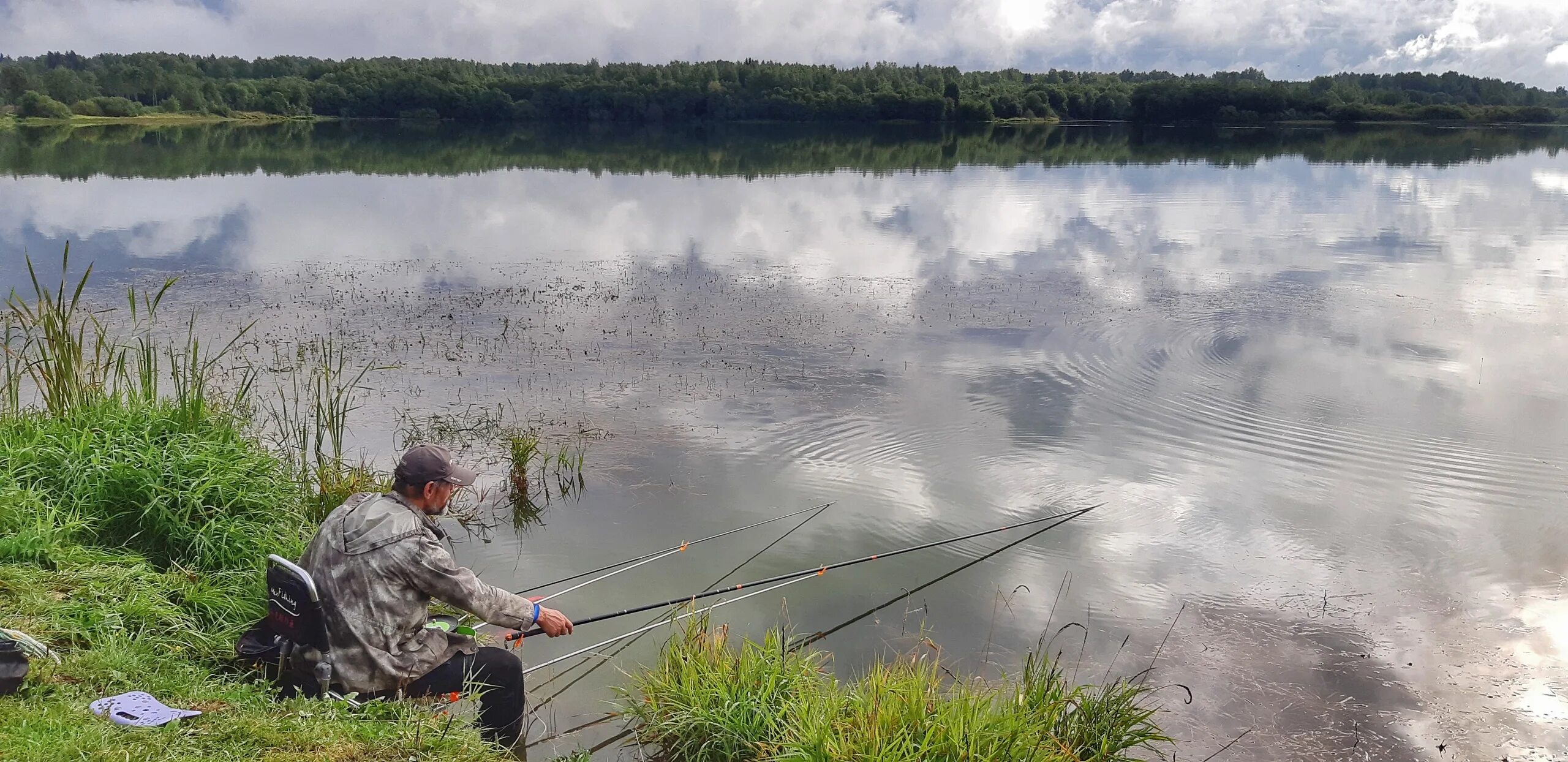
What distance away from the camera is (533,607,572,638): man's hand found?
15.4 ft

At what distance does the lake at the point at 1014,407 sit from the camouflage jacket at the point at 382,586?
109 cm

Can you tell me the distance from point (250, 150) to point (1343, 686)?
160 feet

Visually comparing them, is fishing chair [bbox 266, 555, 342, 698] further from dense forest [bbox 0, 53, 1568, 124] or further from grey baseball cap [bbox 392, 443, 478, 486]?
dense forest [bbox 0, 53, 1568, 124]

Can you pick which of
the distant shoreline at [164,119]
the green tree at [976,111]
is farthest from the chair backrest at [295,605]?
the green tree at [976,111]

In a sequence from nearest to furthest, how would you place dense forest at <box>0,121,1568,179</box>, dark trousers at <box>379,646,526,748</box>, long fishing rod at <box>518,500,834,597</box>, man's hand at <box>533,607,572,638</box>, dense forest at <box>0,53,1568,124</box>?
dark trousers at <box>379,646,526,748</box>
man's hand at <box>533,607,572,638</box>
long fishing rod at <box>518,500,834,597</box>
dense forest at <box>0,121,1568,179</box>
dense forest at <box>0,53,1568,124</box>

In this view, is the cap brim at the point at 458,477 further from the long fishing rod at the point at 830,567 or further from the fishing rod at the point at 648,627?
the fishing rod at the point at 648,627

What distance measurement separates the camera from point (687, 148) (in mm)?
52188

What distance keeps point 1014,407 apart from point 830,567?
4261 mm

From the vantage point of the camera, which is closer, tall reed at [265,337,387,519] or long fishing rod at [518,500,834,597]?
long fishing rod at [518,500,834,597]

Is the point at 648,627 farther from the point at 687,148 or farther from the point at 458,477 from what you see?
the point at 687,148

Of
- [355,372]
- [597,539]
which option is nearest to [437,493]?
[597,539]

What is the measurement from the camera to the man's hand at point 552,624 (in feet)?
15.4

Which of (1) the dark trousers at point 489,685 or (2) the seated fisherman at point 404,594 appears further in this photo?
(1) the dark trousers at point 489,685

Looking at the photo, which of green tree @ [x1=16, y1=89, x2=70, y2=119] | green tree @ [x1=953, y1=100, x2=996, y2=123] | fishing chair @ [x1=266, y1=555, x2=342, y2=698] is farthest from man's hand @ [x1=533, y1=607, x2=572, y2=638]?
green tree @ [x1=953, y1=100, x2=996, y2=123]
